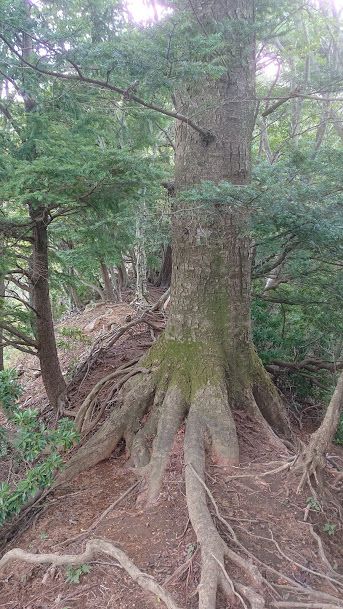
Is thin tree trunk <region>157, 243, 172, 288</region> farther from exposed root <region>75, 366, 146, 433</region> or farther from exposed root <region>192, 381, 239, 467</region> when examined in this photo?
exposed root <region>192, 381, 239, 467</region>

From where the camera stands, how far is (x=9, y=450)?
4375 millimetres

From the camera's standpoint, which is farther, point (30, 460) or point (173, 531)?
point (30, 460)

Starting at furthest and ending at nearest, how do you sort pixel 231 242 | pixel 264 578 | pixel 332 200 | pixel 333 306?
pixel 333 306 → pixel 231 242 → pixel 332 200 → pixel 264 578

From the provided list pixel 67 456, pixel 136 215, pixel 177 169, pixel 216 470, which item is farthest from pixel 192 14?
pixel 67 456

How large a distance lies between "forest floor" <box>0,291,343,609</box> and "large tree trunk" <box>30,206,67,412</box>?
1.97 m

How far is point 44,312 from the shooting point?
5402 mm

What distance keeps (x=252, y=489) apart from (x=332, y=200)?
2408mm

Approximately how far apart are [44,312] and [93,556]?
318 centimetres

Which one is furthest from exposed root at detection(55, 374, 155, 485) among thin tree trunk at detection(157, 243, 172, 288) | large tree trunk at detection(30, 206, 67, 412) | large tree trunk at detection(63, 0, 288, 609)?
thin tree trunk at detection(157, 243, 172, 288)

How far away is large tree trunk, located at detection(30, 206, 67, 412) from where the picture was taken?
493cm

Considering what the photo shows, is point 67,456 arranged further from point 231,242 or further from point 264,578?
point 231,242

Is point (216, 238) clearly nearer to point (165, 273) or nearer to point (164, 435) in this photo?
point (164, 435)

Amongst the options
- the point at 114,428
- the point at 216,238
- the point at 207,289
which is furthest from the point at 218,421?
the point at 216,238

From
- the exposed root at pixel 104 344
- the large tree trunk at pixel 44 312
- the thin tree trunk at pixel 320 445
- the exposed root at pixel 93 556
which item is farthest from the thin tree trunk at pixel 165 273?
the exposed root at pixel 93 556
